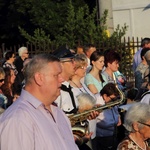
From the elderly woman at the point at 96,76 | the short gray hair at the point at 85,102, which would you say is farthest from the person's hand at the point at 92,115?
the elderly woman at the point at 96,76

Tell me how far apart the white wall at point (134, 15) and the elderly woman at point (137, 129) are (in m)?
23.3

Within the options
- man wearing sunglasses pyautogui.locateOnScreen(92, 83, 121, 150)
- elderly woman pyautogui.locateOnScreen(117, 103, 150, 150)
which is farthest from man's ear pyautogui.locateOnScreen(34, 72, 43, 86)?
man wearing sunglasses pyautogui.locateOnScreen(92, 83, 121, 150)

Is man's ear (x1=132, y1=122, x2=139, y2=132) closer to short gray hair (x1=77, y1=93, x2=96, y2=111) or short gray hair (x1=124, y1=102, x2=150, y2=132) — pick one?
short gray hair (x1=124, y1=102, x2=150, y2=132)

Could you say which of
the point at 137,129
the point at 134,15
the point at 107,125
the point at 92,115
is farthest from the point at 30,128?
the point at 134,15

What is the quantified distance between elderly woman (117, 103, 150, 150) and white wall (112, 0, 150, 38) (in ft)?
76.6

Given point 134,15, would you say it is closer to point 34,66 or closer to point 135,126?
point 135,126

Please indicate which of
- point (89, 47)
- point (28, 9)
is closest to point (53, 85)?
point (89, 47)

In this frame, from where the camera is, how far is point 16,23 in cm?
3334

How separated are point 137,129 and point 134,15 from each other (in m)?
24.6

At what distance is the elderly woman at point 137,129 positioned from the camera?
517 cm

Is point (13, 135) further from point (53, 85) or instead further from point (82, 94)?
point (82, 94)

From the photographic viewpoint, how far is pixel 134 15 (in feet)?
96.8

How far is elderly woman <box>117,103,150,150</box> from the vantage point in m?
5.17

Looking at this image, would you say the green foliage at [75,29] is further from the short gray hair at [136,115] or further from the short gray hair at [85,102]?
the short gray hair at [136,115]
